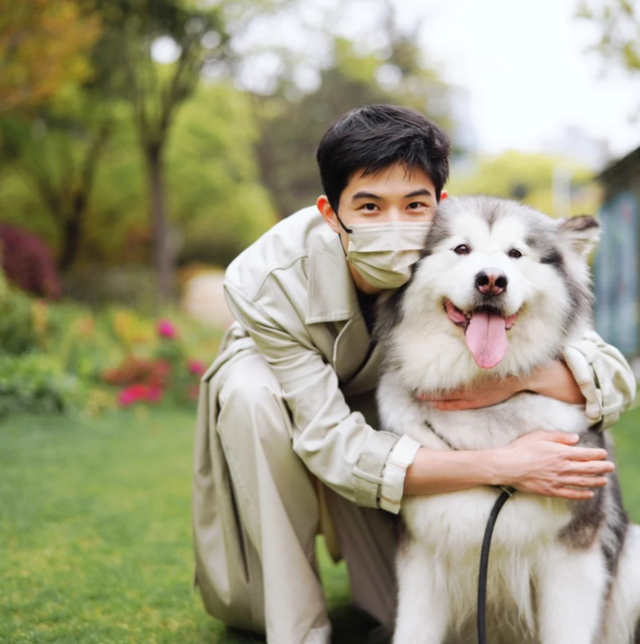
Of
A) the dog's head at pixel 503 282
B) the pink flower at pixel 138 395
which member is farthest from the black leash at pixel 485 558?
the pink flower at pixel 138 395

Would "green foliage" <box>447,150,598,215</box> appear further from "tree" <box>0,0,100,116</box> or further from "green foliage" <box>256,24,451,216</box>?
"tree" <box>0,0,100,116</box>

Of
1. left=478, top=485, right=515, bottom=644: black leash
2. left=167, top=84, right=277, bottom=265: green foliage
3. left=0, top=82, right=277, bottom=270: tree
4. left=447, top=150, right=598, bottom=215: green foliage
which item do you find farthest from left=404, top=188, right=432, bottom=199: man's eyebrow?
left=447, top=150, right=598, bottom=215: green foliage

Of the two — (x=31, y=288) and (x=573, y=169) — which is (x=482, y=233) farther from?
(x=573, y=169)

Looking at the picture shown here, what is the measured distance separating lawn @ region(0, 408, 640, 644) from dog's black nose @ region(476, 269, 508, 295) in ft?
4.46

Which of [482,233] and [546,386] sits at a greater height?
[482,233]

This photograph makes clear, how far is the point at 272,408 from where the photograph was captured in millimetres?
2230

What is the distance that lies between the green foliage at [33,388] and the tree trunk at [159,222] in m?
5.63

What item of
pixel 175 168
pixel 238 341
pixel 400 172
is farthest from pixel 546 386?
pixel 175 168

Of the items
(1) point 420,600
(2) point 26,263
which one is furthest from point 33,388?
(1) point 420,600

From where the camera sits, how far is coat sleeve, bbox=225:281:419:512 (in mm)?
2059

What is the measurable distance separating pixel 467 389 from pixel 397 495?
0.35 metres

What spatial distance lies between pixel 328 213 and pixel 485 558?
1098 millimetres

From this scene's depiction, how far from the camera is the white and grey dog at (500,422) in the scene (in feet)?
6.37

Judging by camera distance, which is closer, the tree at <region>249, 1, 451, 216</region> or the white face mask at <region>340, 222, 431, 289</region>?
the white face mask at <region>340, 222, 431, 289</region>
